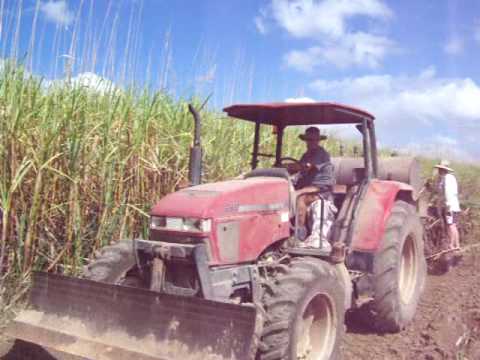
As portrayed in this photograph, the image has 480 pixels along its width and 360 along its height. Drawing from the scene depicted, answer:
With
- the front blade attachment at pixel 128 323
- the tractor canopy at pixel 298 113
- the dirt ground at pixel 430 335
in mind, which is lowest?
the dirt ground at pixel 430 335

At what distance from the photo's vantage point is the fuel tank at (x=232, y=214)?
149 inches

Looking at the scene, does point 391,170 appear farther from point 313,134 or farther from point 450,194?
point 450,194

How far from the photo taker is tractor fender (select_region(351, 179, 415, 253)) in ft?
15.6

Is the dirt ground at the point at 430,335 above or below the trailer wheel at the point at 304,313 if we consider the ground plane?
below

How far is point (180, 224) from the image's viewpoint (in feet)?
12.5

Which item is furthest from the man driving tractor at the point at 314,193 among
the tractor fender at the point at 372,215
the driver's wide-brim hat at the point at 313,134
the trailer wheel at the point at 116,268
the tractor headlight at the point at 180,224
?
the trailer wheel at the point at 116,268

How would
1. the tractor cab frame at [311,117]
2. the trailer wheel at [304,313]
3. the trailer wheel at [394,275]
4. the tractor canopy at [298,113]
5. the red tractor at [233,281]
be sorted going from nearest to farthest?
the red tractor at [233,281] < the trailer wheel at [304,313] < the tractor canopy at [298,113] < the tractor cab frame at [311,117] < the trailer wheel at [394,275]

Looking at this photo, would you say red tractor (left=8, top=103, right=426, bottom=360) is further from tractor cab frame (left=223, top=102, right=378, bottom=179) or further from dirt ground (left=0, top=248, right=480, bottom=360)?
dirt ground (left=0, top=248, right=480, bottom=360)

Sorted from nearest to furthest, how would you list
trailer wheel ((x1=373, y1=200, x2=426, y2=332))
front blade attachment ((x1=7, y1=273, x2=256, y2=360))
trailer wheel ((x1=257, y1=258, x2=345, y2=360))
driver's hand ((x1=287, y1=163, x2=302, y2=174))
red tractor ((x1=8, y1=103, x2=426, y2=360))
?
front blade attachment ((x1=7, y1=273, x2=256, y2=360)), red tractor ((x1=8, y1=103, x2=426, y2=360)), trailer wheel ((x1=257, y1=258, x2=345, y2=360)), trailer wheel ((x1=373, y1=200, x2=426, y2=332)), driver's hand ((x1=287, y1=163, x2=302, y2=174))

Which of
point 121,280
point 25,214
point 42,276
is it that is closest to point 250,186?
point 121,280

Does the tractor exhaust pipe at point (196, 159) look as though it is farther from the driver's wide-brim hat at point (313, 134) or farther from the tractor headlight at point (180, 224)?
the driver's wide-brim hat at point (313, 134)

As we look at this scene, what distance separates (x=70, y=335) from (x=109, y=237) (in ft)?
5.91

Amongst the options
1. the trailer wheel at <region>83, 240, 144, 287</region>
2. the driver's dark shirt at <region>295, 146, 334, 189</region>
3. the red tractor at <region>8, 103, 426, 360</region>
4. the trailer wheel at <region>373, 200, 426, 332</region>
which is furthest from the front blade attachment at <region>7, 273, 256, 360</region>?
the trailer wheel at <region>373, 200, 426, 332</region>

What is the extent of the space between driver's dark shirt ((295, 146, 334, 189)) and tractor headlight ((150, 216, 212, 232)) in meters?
1.48
